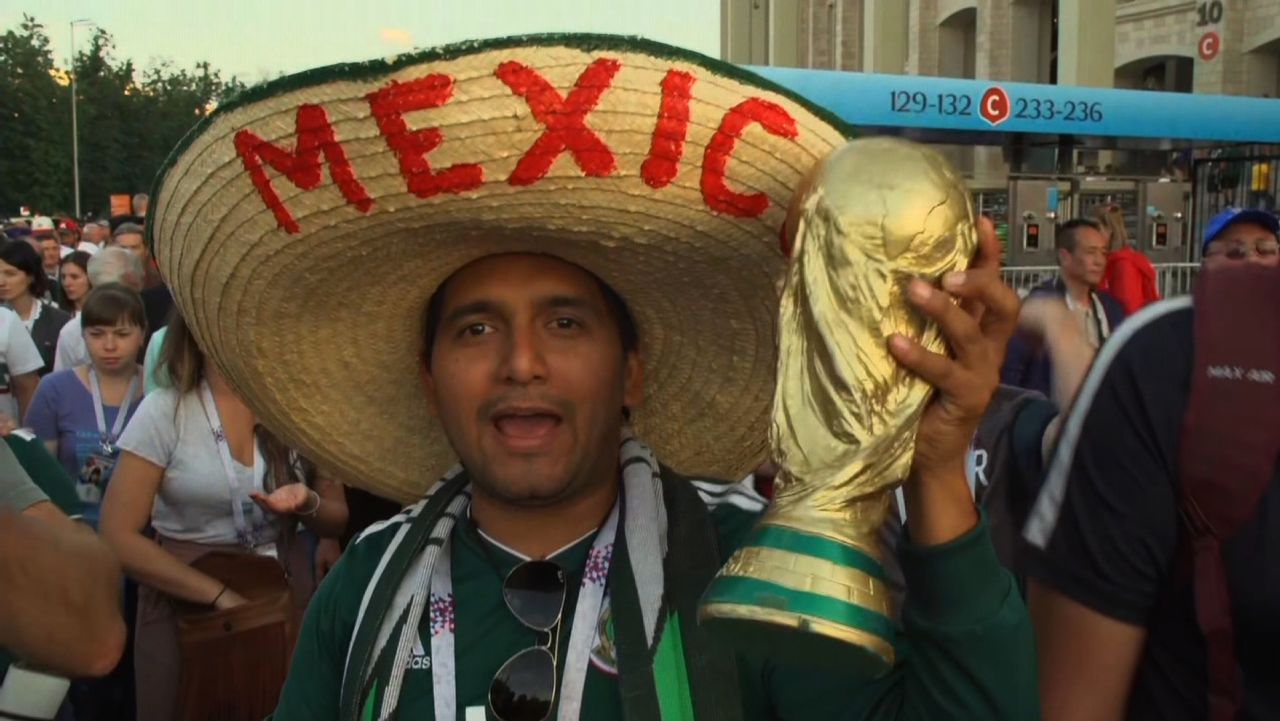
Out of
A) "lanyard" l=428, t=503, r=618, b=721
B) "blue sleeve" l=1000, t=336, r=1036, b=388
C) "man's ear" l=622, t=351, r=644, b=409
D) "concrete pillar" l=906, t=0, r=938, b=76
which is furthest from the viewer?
"concrete pillar" l=906, t=0, r=938, b=76

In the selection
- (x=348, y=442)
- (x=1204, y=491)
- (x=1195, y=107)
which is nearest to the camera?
(x=1204, y=491)

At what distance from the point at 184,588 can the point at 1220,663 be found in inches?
117

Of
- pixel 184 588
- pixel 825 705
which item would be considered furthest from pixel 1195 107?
pixel 825 705

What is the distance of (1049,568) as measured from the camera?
1.67 m

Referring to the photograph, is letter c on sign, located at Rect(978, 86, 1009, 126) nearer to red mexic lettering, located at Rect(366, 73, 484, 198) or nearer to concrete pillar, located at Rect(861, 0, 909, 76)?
red mexic lettering, located at Rect(366, 73, 484, 198)

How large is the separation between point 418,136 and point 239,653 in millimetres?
2557

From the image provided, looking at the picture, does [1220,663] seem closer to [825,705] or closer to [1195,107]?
[825,705]

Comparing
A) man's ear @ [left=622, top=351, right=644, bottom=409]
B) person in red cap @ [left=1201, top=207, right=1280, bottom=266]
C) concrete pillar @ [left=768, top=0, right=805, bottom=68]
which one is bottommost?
man's ear @ [left=622, top=351, right=644, bottom=409]

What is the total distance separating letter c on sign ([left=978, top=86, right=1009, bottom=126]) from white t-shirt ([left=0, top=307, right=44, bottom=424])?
958 centimetres

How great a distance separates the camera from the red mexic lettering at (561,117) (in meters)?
1.32

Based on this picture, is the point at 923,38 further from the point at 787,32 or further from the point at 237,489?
the point at 237,489

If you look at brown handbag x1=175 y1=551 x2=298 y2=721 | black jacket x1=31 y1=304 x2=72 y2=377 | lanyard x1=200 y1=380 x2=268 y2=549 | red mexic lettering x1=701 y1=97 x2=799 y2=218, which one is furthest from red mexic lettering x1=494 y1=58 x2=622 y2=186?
black jacket x1=31 y1=304 x2=72 y2=377

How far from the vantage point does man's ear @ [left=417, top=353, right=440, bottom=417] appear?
1.96 m

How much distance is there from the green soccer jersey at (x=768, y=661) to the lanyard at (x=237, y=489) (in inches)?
81.5
